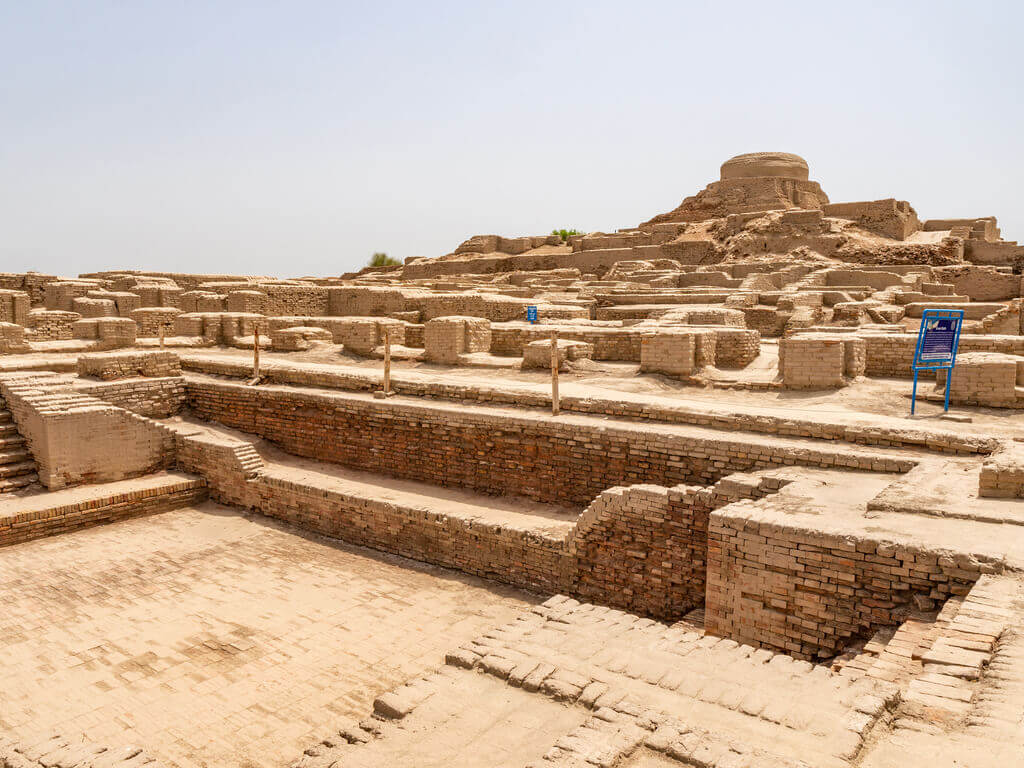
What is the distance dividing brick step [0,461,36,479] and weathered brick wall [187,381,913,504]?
8.22 ft

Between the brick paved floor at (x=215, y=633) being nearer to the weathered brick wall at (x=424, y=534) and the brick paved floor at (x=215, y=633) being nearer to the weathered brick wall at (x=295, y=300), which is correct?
the weathered brick wall at (x=424, y=534)

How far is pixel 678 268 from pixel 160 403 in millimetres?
16612

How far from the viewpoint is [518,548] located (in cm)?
A: 685

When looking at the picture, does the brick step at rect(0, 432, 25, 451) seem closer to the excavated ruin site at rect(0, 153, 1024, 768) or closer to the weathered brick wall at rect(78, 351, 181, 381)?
the excavated ruin site at rect(0, 153, 1024, 768)

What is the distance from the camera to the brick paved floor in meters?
4.72

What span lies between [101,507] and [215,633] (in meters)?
3.54

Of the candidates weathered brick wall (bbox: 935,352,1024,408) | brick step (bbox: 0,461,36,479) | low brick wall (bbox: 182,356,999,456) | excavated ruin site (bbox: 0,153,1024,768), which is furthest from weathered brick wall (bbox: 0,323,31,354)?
weathered brick wall (bbox: 935,352,1024,408)

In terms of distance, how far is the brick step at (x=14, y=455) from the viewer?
9031 mm

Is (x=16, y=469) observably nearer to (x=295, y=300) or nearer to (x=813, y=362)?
(x=813, y=362)

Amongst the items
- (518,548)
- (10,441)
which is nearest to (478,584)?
(518,548)

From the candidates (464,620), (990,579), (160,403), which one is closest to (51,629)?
(464,620)

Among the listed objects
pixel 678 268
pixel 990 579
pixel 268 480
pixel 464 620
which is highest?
pixel 678 268

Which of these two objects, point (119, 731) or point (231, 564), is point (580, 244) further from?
point (119, 731)

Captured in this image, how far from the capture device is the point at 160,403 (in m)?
11.0
